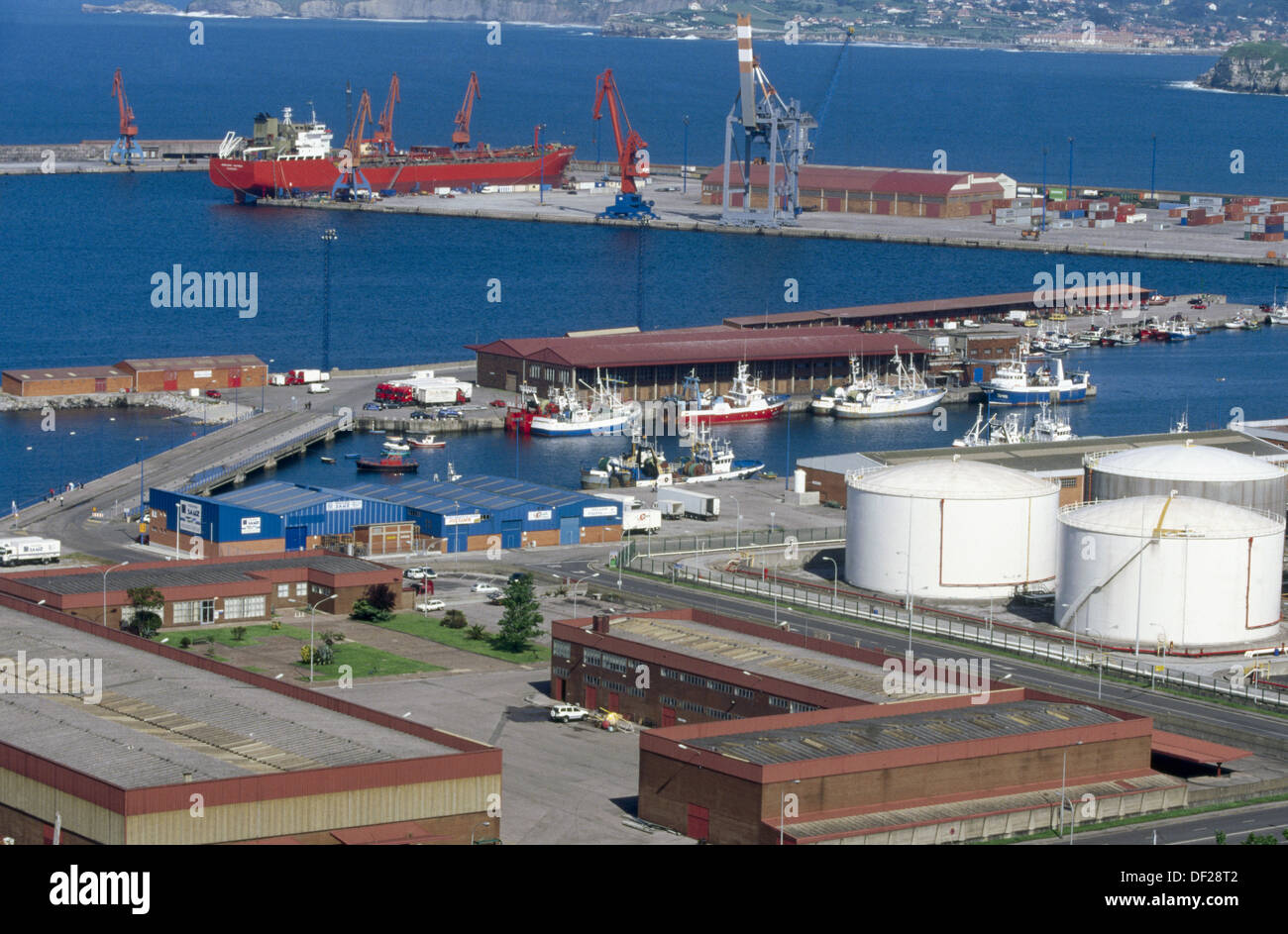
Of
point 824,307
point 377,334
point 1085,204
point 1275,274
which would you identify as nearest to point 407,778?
point 377,334

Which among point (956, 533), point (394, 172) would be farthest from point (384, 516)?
point (394, 172)

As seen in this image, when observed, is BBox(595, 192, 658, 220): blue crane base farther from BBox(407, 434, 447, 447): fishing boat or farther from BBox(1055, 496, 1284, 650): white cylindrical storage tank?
BBox(1055, 496, 1284, 650): white cylindrical storage tank

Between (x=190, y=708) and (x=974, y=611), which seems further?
(x=974, y=611)

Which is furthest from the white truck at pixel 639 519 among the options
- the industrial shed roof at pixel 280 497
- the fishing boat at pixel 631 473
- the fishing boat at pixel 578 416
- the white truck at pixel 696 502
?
the fishing boat at pixel 578 416

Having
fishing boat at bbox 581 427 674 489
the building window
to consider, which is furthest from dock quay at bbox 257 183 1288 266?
the building window

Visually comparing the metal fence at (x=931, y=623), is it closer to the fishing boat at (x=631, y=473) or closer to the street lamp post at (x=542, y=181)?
the fishing boat at (x=631, y=473)

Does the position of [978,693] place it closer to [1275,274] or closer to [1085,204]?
[1275,274]

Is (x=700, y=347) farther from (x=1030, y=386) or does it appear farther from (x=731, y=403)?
(x=1030, y=386)
